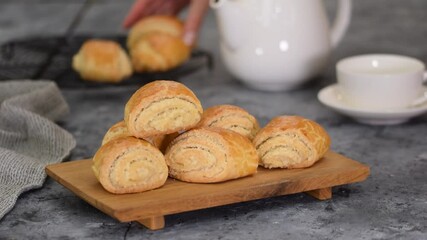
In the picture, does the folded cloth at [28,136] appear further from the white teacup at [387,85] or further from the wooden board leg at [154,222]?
the white teacup at [387,85]

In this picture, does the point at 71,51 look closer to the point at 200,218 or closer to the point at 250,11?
the point at 250,11

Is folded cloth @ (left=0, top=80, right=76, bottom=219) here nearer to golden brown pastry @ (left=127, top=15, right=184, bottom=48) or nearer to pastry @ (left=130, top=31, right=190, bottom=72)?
pastry @ (left=130, top=31, right=190, bottom=72)

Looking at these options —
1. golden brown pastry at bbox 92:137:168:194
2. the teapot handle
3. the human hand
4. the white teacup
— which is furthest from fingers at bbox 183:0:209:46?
golden brown pastry at bbox 92:137:168:194

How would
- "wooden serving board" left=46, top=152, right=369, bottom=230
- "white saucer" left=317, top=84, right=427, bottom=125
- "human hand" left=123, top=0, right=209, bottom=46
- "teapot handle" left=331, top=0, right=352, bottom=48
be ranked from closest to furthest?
"wooden serving board" left=46, top=152, right=369, bottom=230
"white saucer" left=317, top=84, right=427, bottom=125
"teapot handle" left=331, top=0, right=352, bottom=48
"human hand" left=123, top=0, right=209, bottom=46

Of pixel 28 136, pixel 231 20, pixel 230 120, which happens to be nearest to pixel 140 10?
pixel 231 20

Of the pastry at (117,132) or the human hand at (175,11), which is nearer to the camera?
the pastry at (117,132)

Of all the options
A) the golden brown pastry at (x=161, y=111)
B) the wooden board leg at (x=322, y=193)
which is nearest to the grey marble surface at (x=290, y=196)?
the wooden board leg at (x=322, y=193)

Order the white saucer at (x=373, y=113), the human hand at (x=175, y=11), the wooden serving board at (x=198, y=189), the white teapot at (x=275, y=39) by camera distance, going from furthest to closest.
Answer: the human hand at (x=175, y=11)
the white teapot at (x=275, y=39)
the white saucer at (x=373, y=113)
the wooden serving board at (x=198, y=189)

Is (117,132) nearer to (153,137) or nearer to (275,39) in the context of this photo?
(153,137)
